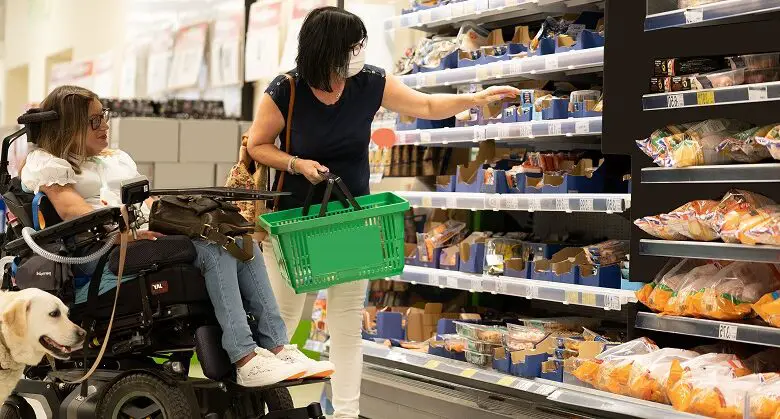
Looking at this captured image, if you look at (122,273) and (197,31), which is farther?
(197,31)

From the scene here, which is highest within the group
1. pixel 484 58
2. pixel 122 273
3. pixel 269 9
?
pixel 269 9

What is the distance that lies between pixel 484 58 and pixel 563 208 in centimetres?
90

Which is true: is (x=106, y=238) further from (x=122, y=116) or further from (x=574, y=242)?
(x=122, y=116)

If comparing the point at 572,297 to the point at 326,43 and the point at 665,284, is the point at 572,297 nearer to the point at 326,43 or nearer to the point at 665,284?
the point at 665,284

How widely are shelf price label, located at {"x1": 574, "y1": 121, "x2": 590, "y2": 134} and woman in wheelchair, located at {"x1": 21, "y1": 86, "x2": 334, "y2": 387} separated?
4.51ft

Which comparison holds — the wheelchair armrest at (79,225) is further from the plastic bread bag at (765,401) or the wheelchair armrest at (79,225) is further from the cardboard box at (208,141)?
the cardboard box at (208,141)

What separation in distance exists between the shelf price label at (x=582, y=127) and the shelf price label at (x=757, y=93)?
846 mm

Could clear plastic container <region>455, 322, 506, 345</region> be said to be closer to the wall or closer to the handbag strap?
the handbag strap

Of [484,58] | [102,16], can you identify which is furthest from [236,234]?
[102,16]

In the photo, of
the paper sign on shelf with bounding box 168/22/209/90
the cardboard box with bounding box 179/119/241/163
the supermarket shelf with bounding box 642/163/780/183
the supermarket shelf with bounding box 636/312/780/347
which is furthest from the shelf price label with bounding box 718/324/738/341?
the paper sign on shelf with bounding box 168/22/209/90

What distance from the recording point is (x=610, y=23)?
12.6 feet

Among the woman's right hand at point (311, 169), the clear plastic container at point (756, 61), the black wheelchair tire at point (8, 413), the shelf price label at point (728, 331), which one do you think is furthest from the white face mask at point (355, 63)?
the black wheelchair tire at point (8, 413)

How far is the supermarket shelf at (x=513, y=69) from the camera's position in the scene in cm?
409

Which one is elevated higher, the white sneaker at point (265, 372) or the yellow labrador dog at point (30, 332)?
the yellow labrador dog at point (30, 332)
